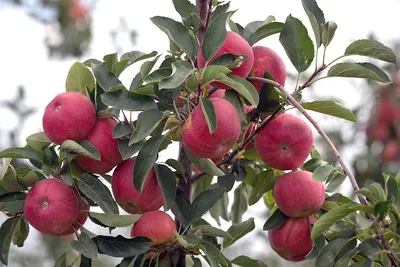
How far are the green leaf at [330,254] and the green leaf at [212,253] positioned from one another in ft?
0.58

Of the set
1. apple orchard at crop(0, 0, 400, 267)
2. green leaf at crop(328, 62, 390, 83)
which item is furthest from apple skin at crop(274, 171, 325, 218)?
green leaf at crop(328, 62, 390, 83)

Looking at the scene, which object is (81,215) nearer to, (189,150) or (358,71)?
(189,150)

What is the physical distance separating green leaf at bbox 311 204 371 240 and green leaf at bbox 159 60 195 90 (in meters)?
0.33

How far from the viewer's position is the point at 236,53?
1320 millimetres

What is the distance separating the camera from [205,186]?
1674 mm

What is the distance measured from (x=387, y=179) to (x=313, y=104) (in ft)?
0.64

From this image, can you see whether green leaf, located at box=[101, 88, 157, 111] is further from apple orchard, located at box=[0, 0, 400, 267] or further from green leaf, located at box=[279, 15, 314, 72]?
green leaf, located at box=[279, 15, 314, 72]

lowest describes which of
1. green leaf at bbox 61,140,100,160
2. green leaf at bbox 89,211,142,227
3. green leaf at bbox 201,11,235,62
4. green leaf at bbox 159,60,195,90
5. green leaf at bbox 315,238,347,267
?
green leaf at bbox 315,238,347,267

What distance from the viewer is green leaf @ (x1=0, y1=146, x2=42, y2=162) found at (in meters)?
1.35

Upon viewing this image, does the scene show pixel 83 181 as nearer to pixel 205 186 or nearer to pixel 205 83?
pixel 205 83

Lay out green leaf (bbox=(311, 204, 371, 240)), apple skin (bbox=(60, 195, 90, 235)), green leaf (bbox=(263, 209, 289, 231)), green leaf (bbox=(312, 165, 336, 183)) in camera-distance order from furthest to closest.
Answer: green leaf (bbox=(263, 209, 289, 231)), apple skin (bbox=(60, 195, 90, 235)), green leaf (bbox=(312, 165, 336, 183)), green leaf (bbox=(311, 204, 371, 240))

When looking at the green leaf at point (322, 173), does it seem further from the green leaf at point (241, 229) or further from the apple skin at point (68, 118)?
the apple skin at point (68, 118)

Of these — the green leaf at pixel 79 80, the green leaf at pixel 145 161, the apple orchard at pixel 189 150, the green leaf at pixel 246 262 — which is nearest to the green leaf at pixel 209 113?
the apple orchard at pixel 189 150

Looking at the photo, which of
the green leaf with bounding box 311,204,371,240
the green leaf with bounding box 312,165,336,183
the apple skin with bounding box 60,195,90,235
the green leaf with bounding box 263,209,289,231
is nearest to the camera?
the green leaf with bounding box 311,204,371,240
